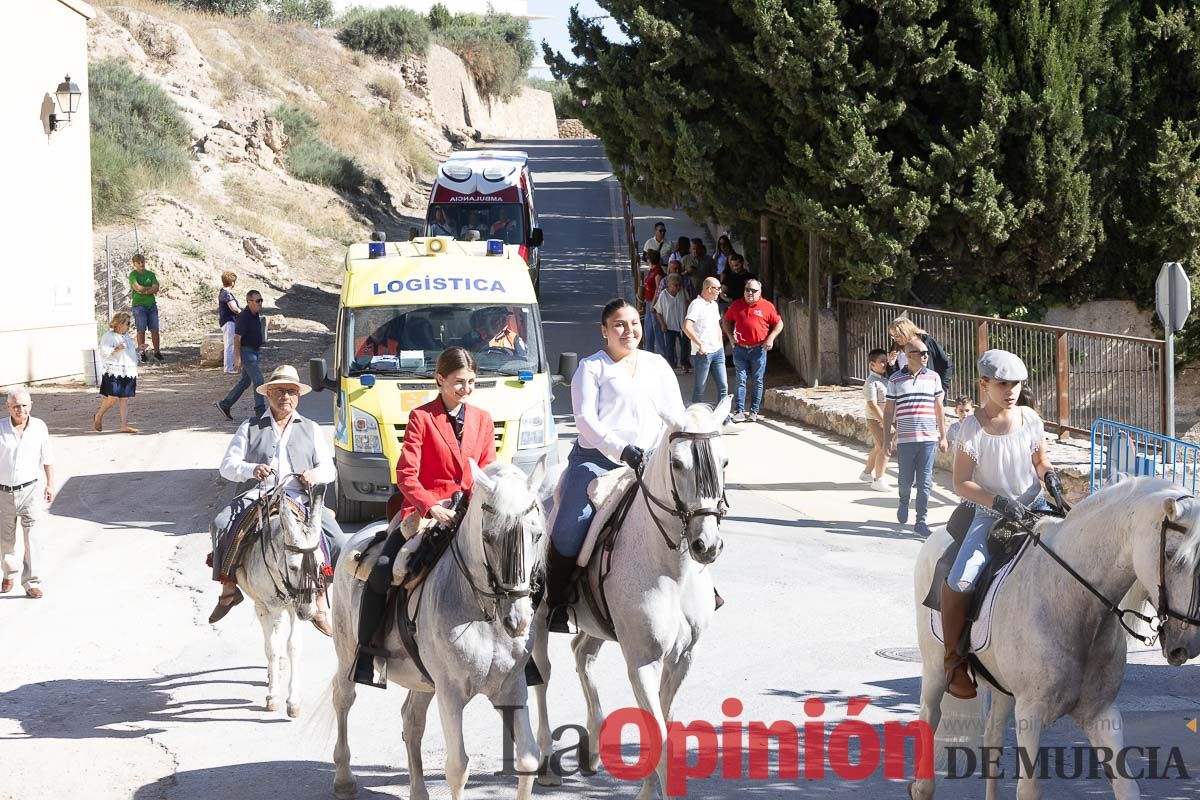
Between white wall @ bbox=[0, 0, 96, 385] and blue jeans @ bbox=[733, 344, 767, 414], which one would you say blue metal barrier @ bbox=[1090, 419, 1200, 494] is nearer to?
blue jeans @ bbox=[733, 344, 767, 414]

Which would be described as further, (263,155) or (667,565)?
(263,155)

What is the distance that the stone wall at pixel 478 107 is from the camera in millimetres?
67250

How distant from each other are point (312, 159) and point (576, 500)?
3748 cm

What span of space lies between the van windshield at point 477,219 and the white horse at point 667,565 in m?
21.9

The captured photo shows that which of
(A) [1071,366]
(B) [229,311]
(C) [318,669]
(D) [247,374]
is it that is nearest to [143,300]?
(B) [229,311]

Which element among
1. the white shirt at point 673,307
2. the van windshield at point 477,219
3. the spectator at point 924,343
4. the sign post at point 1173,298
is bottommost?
the spectator at point 924,343

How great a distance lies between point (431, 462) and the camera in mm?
6797

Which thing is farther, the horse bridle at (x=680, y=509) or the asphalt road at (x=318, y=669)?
the asphalt road at (x=318, y=669)

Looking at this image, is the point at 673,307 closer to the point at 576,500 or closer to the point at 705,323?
the point at 705,323

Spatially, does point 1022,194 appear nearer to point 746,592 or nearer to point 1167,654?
point 746,592

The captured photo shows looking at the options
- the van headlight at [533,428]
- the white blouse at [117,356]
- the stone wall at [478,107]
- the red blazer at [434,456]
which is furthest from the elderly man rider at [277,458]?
the stone wall at [478,107]

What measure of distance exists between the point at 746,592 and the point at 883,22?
1000cm

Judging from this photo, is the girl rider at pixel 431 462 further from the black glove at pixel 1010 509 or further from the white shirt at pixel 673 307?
the white shirt at pixel 673 307

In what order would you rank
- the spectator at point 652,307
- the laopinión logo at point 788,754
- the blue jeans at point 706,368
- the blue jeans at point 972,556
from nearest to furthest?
the blue jeans at point 972,556
the laopinión logo at point 788,754
the blue jeans at point 706,368
the spectator at point 652,307
